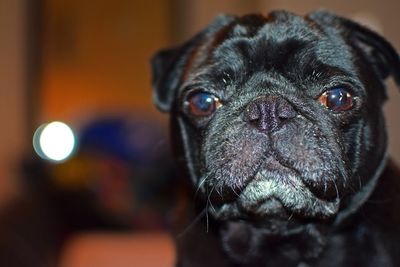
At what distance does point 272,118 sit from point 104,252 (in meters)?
2.47

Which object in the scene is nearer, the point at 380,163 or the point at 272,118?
the point at 272,118

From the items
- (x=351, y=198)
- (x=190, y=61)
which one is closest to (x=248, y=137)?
(x=351, y=198)

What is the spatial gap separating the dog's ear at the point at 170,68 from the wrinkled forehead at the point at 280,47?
0.27m

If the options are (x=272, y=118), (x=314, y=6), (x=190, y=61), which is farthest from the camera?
(x=314, y=6)

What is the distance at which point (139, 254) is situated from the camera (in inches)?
154

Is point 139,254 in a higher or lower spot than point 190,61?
lower

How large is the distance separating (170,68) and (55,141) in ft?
12.7

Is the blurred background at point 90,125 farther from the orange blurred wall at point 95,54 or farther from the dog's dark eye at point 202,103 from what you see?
the dog's dark eye at point 202,103

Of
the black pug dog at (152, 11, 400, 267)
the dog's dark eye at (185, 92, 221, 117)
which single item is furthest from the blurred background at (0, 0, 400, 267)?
the dog's dark eye at (185, 92, 221, 117)

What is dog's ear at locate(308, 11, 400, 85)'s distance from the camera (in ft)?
6.98

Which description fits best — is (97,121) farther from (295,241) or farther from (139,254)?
(295,241)

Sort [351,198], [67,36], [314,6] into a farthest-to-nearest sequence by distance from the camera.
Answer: [67,36]
[314,6]
[351,198]

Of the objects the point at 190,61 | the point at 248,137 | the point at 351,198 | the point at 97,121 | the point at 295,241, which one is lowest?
the point at 97,121

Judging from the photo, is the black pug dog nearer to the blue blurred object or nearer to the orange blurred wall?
the blue blurred object
